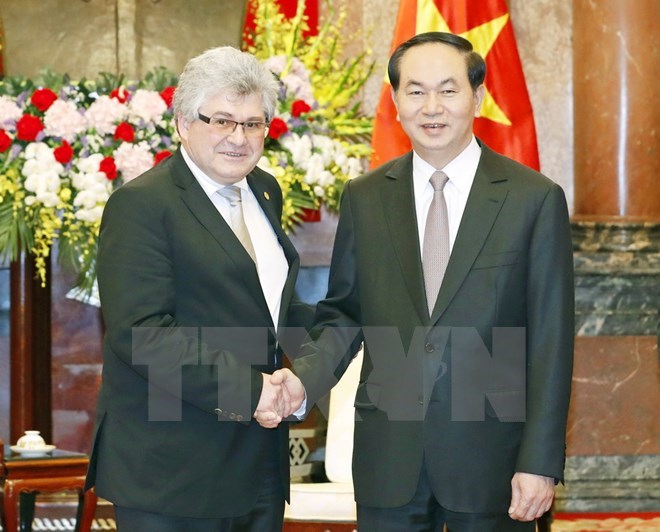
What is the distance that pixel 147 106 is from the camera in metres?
4.86

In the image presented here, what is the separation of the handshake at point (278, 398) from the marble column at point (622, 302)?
3.44 metres

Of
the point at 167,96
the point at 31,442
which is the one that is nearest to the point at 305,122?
the point at 167,96

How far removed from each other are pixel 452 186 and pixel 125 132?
7.42 feet

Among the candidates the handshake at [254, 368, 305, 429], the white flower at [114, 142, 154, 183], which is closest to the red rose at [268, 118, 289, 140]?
the white flower at [114, 142, 154, 183]

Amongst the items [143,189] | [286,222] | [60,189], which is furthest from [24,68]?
[143,189]

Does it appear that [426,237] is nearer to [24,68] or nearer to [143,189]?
[143,189]

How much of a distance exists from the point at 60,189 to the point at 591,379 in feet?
9.44

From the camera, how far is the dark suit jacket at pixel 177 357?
2635mm

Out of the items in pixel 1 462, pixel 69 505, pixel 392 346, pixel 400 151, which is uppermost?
pixel 400 151

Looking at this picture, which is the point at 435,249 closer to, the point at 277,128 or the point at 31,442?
the point at 277,128

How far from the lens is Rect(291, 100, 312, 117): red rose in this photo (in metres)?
5.11

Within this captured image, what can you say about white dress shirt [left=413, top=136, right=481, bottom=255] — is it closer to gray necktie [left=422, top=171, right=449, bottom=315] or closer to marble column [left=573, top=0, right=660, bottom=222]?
gray necktie [left=422, top=171, right=449, bottom=315]

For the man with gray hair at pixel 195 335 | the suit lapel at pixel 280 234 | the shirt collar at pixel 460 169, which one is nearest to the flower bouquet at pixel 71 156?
the suit lapel at pixel 280 234

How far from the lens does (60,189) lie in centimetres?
479
